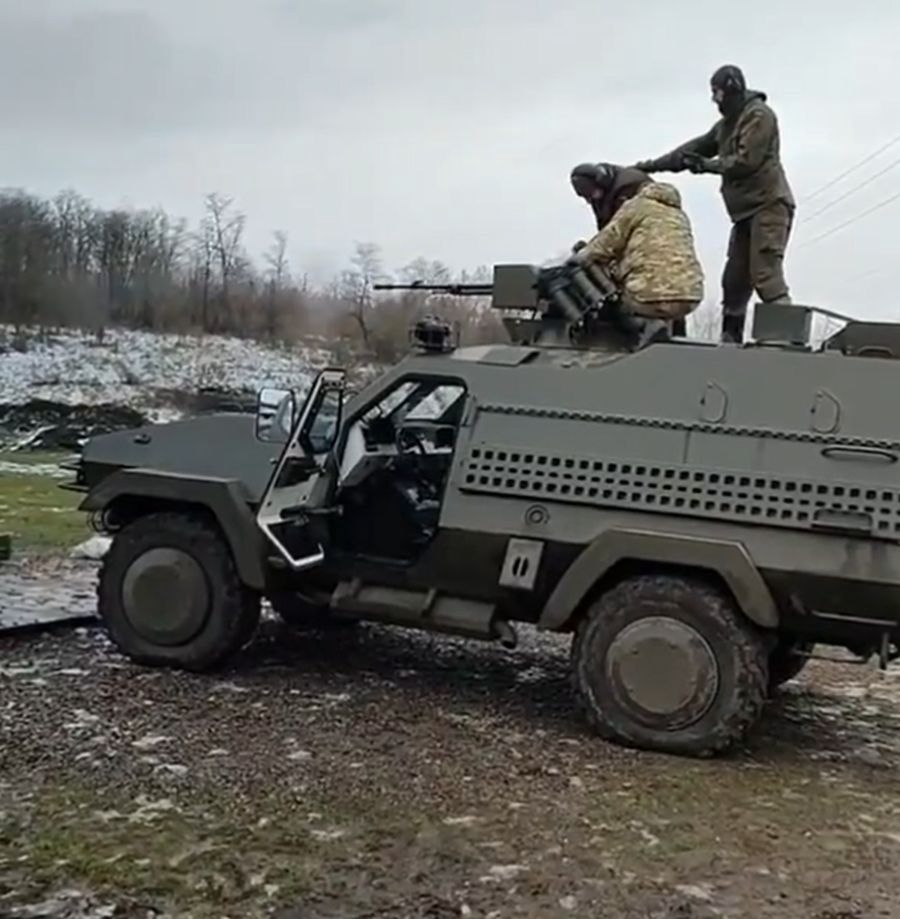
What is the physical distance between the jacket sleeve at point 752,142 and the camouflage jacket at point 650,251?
2.22 feet

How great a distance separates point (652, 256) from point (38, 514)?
844 centimetres

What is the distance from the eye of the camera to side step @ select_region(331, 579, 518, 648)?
6.15 m

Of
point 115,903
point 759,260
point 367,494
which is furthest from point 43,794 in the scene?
point 759,260

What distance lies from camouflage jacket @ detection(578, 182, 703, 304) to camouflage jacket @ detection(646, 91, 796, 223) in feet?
2.37

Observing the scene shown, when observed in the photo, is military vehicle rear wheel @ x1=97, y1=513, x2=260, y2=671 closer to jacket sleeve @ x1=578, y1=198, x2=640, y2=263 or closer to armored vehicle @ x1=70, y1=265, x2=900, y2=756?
armored vehicle @ x1=70, y1=265, x2=900, y2=756

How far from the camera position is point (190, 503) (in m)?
6.64

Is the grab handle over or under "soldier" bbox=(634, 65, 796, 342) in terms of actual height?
under

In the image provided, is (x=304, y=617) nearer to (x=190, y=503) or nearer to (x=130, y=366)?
(x=190, y=503)

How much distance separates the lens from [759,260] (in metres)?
7.26

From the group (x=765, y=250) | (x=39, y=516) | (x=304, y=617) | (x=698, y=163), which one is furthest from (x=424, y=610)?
(x=39, y=516)

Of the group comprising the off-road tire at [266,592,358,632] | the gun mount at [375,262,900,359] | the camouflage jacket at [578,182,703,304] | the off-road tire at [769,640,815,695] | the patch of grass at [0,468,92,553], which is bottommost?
the patch of grass at [0,468,92,553]

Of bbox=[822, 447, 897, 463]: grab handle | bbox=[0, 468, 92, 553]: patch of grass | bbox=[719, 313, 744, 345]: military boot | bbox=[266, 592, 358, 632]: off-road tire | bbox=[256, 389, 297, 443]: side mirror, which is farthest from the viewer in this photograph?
bbox=[0, 468, 92, 553]: patch of grass

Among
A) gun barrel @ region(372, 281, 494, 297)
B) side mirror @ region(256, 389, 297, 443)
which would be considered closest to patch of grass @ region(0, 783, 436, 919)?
side mirror @ region(256, 389, 297, 443)

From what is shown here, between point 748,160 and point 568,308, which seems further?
point 748,160
